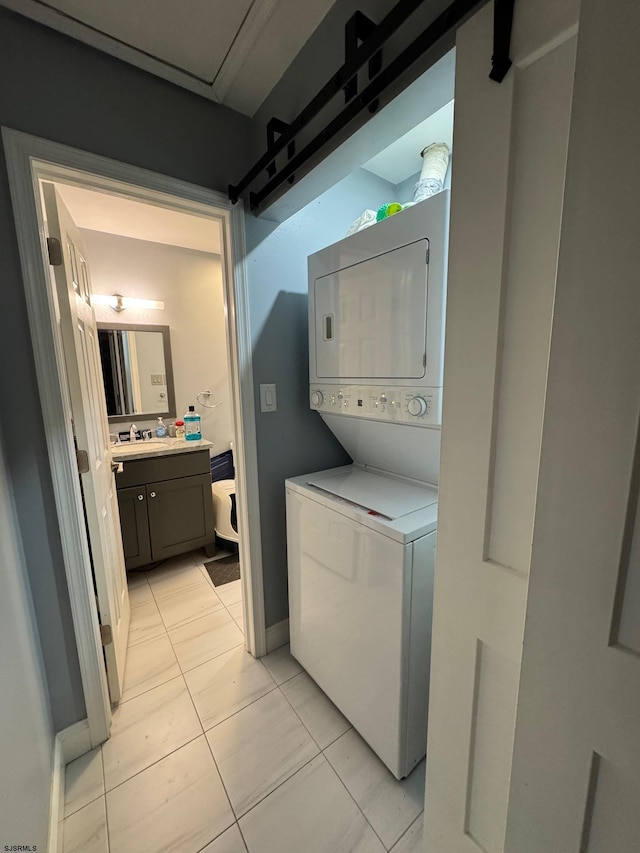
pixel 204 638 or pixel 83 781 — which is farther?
pixel 204 638

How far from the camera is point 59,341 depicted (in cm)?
117

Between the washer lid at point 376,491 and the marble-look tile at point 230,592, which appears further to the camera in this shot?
the marble-look tile at point 230,592

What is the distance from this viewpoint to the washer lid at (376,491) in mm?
1235

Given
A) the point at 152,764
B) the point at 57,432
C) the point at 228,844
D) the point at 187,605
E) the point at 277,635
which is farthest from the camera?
the point at 187,605

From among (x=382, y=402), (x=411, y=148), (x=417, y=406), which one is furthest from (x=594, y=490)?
(x=411, y=148)

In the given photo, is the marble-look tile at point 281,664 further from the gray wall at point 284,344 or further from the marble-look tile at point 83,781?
the marble-look tile at point 83,781

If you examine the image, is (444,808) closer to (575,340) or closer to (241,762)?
(241,762)

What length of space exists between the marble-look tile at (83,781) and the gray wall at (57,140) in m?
0.17

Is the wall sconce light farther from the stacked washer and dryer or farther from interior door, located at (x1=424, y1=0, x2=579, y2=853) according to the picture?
interior door, located at (x1=424, y1=0, x2=579, y2=853)

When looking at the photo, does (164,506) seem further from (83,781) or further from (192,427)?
(83,781)

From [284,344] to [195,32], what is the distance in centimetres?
106

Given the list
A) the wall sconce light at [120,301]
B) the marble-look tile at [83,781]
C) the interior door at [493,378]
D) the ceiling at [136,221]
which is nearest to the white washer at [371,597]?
the interior door at [493,378]

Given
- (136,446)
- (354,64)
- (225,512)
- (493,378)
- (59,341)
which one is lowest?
(225,512)

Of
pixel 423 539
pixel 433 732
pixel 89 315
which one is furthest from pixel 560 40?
pixel 89 315
